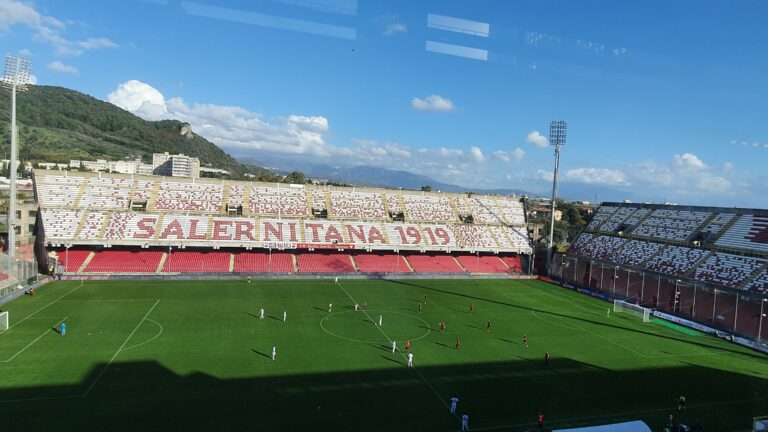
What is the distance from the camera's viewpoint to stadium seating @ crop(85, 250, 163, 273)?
42.0 metres

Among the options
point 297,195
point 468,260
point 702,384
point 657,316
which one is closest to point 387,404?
point 702,384

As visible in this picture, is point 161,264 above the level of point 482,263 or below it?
below

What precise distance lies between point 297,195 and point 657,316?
3960 centimetres

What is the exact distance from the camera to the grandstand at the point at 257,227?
44219 mm

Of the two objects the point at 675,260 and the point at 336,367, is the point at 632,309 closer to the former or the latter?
the point at 675,260

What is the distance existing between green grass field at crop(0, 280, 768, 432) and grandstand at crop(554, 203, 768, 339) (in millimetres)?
4629

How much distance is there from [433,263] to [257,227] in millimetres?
19939

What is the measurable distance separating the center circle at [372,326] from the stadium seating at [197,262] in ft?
60.6

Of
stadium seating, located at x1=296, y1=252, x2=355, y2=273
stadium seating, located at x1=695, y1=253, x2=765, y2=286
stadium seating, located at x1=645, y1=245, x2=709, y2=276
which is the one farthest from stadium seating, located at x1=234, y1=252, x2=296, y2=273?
stadium seating, located at x1=695, y1=253, x2=765, y2=286

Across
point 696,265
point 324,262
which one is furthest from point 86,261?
point 696,265

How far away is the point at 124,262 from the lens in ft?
142

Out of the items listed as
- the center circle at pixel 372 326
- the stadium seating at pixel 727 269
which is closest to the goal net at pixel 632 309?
the stadium seating at pixel 727 269

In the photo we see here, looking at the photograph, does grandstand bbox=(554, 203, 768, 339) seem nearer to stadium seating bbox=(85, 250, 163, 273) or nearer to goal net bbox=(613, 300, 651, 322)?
goal net bbox=(613, 300, 651, 322)

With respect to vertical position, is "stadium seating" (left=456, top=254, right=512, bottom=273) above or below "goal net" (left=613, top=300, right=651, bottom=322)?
above
